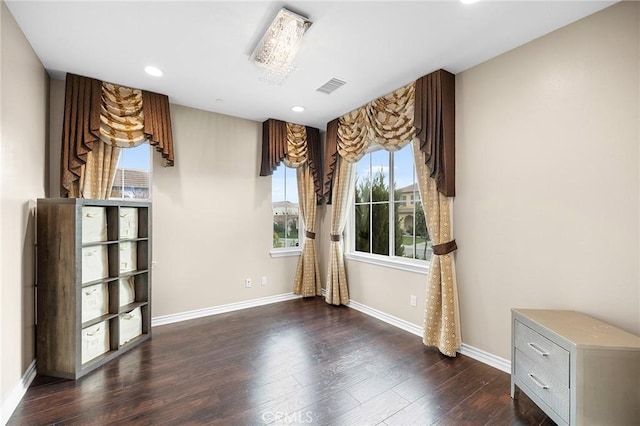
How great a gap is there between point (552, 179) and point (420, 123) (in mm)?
1145

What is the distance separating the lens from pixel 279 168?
14.1 feet

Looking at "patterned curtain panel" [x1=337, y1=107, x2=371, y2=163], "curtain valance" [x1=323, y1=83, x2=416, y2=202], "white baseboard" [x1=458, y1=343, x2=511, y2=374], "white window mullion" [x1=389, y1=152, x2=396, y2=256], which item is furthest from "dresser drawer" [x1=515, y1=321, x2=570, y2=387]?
"patterned curtain panel" [x1=337, y1=107, x2=371, y2=163]

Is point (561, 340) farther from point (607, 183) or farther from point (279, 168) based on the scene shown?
point (279, 168)

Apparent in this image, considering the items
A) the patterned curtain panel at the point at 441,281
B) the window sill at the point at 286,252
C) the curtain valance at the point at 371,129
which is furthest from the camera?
the window sill at the point at 286,252

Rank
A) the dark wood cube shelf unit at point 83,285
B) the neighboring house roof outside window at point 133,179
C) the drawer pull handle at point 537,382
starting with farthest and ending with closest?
the neighboring house roof outside window at point 133,179 → the dark wood cube shelf unit at point 83,285 → the drawer pull handle at point 537,382

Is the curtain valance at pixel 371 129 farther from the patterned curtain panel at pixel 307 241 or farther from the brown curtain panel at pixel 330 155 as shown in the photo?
the patterned curtain panel at pixel 307 241

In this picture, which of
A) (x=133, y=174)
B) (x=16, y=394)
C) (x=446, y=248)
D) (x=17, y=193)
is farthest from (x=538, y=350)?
(x=133, y=174)

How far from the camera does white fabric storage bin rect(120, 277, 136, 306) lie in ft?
8.83

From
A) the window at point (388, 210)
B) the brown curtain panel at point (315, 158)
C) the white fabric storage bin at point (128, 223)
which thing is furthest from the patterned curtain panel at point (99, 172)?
the window at point (388, 210)

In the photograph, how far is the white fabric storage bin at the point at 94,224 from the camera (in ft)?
7.63

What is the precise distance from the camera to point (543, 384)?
170 centimetres

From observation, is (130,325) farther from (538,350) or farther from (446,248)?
(538,350)

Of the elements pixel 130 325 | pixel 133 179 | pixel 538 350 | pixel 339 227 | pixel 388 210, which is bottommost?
pixel 130 325

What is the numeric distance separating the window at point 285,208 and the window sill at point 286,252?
7cm
